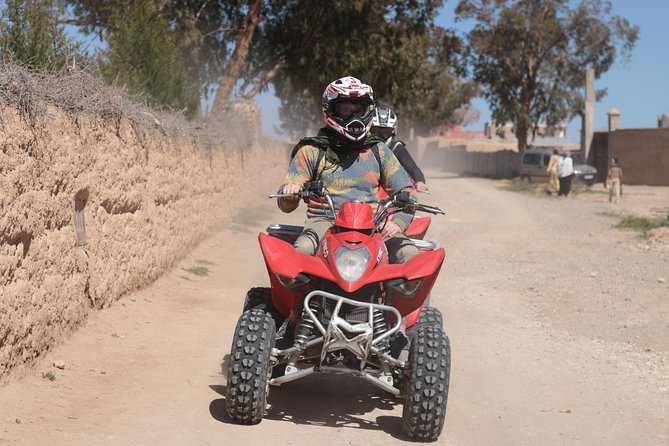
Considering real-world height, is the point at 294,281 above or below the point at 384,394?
above

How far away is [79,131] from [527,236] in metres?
13.0

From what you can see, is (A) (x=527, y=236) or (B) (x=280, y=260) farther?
(A) (x=527, y=236)

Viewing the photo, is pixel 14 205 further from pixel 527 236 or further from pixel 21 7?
pixel 527 236

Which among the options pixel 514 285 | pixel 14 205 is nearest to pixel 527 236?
pixel 514 285

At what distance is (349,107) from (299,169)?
58 centimetres

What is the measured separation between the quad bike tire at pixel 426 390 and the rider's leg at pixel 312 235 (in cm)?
95

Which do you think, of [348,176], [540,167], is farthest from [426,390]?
[540,167]

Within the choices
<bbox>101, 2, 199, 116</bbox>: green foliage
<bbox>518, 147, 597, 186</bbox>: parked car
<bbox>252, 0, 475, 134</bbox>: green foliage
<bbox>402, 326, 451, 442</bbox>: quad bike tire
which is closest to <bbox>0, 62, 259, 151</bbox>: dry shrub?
<bbox>101, 2, 199, 116</bbox>: green foliage

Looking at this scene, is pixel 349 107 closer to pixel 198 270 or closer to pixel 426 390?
pixel 426 390

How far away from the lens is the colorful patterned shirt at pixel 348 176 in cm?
654

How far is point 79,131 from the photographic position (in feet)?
25.3

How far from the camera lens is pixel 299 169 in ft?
21.5

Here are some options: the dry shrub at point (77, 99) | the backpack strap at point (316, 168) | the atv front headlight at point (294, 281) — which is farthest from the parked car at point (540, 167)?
the atv front headlight at point (294, 281)

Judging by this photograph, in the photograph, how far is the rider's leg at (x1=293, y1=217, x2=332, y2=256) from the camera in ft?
19.6
